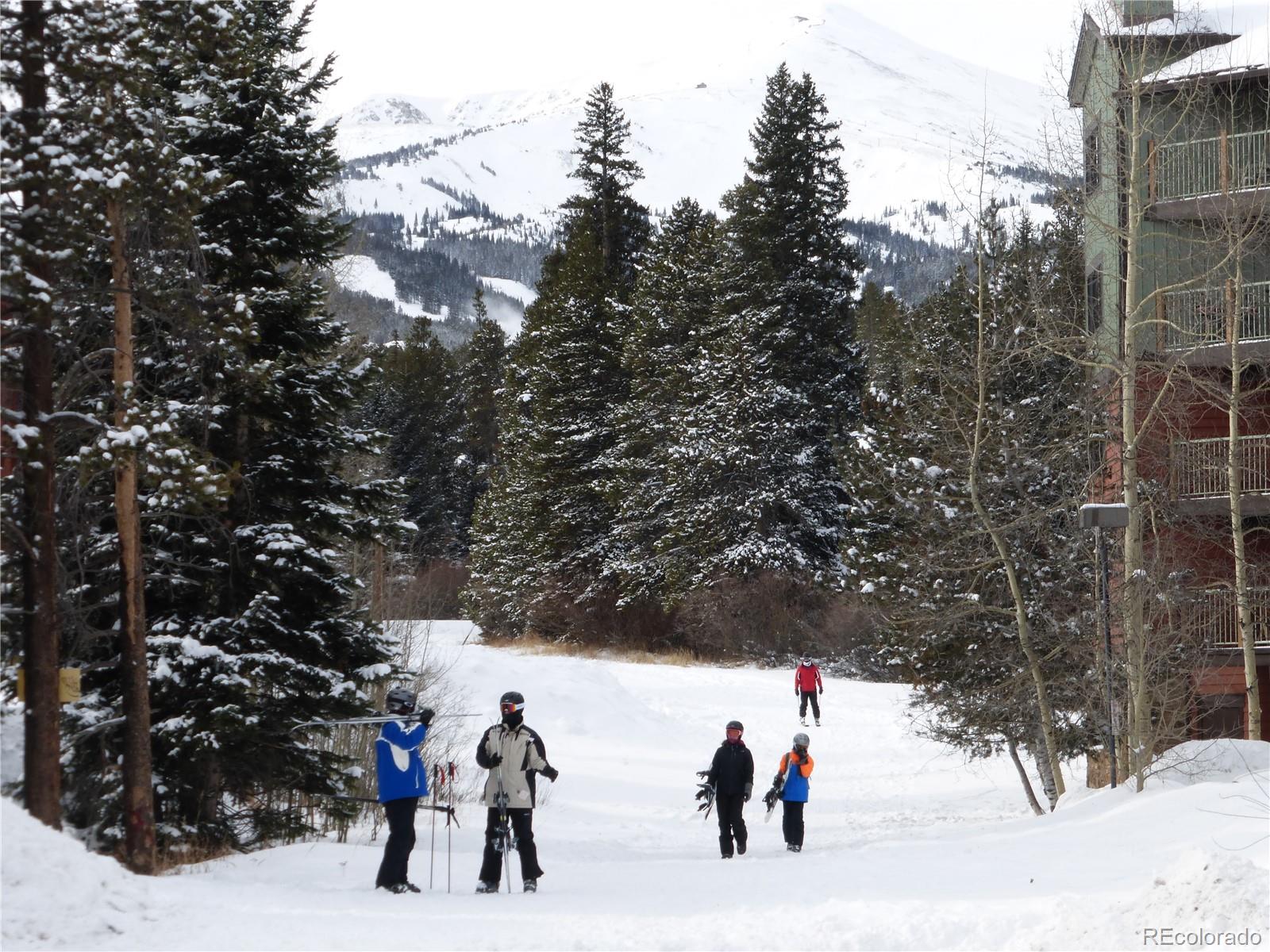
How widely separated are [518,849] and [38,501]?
5014 millimetres

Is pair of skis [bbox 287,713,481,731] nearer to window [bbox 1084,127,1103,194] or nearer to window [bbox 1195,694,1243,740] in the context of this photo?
window [bbox 1084,127,1103,194]

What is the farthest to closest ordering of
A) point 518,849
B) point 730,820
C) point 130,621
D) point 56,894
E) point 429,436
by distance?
point 429,436
point 730,820
point 130,621
point 518,849
point 56,894

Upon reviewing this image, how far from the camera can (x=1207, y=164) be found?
23078 mm

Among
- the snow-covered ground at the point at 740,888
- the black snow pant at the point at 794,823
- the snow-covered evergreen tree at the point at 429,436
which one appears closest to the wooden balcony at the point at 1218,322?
the snow-covered ground at the point at 740,888

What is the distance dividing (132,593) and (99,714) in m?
1.93

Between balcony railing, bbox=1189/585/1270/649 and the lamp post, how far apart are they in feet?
15.8

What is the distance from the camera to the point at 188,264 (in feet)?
43.0

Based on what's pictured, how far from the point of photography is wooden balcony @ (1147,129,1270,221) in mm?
21406

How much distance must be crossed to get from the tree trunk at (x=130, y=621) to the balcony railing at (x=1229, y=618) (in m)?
15.2

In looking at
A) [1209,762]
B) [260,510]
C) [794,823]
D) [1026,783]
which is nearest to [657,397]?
[1026,783]

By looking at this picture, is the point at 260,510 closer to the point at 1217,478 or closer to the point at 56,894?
the point at 56,894

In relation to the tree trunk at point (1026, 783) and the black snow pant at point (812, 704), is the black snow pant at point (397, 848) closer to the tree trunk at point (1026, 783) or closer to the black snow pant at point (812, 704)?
the tree trunk at point (1026, 783)

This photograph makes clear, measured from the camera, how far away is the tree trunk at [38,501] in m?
10.7

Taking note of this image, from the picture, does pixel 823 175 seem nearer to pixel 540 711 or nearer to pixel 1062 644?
pixel 540 711
